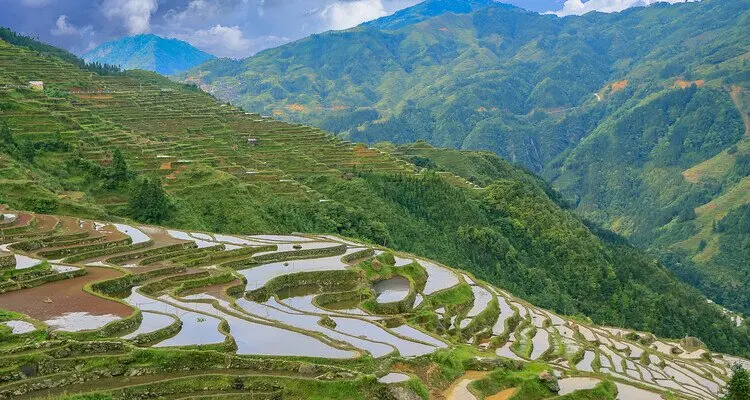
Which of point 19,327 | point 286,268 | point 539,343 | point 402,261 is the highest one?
point 19,327

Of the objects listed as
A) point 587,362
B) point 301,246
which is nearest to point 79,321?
point 301,246

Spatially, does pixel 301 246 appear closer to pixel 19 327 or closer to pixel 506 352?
pixel 506 352

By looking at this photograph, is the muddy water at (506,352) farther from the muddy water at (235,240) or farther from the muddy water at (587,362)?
the muddy water at (235,240)

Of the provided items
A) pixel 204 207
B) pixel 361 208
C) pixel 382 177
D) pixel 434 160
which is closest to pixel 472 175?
pixel 434 160

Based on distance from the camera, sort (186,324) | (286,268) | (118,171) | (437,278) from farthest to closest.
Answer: (118,171) → (437,278) → (286,268) → (186,324)

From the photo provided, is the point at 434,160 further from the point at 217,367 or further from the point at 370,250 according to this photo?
the point at 217,367

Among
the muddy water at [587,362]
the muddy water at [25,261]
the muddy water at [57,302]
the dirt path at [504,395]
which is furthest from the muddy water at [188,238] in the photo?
the dirt path at [504,395]

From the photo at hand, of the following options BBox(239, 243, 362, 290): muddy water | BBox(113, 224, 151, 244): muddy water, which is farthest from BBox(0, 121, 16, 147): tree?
BBox(239, 243, 362, 290): muddy water
